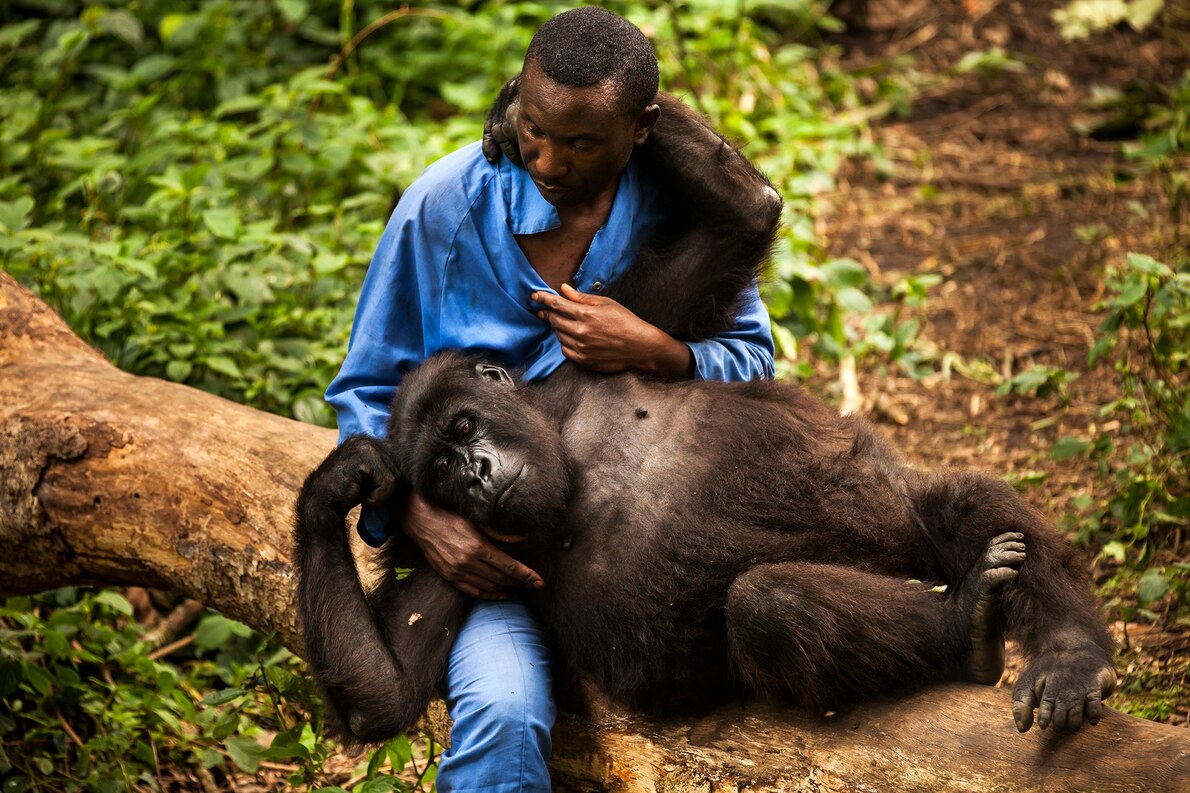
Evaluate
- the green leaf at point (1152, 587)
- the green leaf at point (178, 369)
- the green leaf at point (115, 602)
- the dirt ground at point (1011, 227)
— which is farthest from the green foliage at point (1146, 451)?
the green leaf at point (115, 602)

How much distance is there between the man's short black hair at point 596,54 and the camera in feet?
10.9

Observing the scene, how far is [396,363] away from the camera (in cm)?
389

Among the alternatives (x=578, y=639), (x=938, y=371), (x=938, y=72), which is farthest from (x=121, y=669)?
(x=938, y=72)

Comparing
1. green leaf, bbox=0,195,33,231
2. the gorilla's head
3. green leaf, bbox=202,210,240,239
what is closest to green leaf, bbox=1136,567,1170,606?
the gorilla's head

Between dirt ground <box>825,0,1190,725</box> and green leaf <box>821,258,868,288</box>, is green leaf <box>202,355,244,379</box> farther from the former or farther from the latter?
dirt ground <box>825,0,1190,725</box>

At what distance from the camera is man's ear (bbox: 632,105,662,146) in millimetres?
3596

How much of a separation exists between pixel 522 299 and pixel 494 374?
258mm

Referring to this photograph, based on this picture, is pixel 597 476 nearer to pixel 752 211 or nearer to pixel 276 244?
pixel 752 211

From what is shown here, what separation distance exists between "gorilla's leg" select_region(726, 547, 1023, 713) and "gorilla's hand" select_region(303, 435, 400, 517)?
1.06m

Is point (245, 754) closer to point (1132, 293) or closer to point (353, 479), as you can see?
point (353, 479)

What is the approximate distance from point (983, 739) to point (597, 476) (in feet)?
4.25

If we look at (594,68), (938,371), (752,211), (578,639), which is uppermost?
(594,68)

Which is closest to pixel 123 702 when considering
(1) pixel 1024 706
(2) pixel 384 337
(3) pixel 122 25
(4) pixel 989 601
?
(2) pixel 384 337

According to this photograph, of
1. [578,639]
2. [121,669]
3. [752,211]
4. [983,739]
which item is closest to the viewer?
[983,739]
